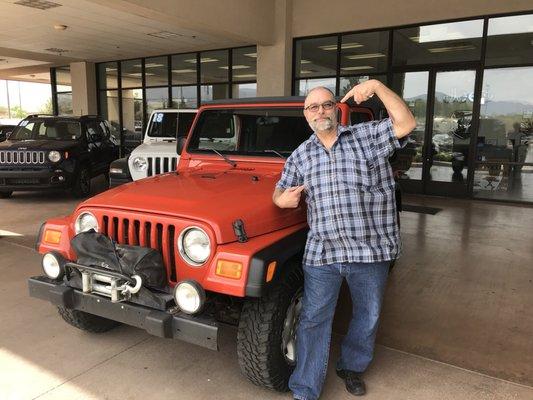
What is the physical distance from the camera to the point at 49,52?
13789 millimetres

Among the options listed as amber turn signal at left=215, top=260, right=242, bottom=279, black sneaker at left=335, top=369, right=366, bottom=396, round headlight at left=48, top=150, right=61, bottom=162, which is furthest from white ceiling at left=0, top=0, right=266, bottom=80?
black sneaker at left=335, top=369, right=366, bottom=396

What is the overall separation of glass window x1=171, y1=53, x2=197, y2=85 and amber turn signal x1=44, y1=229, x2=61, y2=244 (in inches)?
433

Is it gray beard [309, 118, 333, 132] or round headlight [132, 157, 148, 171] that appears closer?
gray beard [309, 118, 333, 132]

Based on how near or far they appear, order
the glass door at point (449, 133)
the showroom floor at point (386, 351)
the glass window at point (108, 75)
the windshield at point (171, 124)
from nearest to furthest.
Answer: the showroom floor at point (386, 351)
the windshield at point (171, 124)
the glass door at point (449, 133)
the glass window at point (108, 75)

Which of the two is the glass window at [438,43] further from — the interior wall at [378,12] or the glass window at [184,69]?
the glass window at [184,69]

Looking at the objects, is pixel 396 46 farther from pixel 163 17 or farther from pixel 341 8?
pixel 163 17

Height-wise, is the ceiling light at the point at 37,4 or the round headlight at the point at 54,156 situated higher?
the ceiling light at the point at 37,4

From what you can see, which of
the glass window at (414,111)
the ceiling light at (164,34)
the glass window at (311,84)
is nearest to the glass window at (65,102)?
the ceiling light at (164,34)

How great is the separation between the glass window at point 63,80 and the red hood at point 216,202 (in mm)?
15499

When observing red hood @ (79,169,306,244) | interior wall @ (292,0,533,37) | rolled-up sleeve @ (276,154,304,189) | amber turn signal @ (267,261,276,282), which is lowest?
amber turn signal @ (267,261,276,282)

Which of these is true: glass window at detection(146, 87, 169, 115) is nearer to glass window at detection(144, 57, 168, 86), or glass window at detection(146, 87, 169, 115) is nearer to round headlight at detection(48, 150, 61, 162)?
glass window at detection(144, 57, 168, 86)

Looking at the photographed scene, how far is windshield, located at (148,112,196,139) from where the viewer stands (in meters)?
8.13

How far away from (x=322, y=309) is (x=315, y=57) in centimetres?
940

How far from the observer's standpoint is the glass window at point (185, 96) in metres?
13.5
